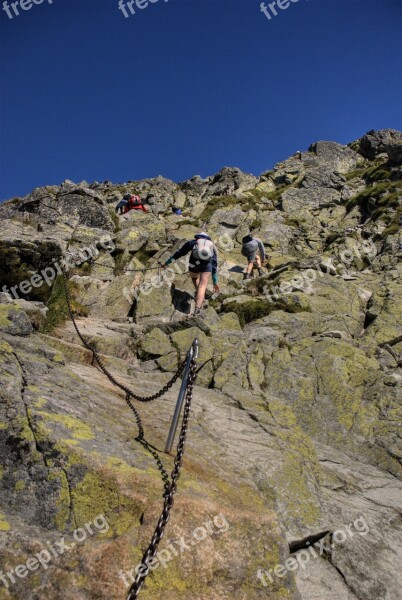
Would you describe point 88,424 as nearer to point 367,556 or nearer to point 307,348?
point 367,556

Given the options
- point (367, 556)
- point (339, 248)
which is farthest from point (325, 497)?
point (339, 248)

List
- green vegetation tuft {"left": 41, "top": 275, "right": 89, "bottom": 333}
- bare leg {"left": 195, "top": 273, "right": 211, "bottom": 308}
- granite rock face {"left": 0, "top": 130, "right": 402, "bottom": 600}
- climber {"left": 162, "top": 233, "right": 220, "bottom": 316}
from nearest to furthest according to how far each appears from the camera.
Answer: granite rock face {"left": 0, "top": 130, "right": 402, "bottom": 600} < green vegetation tuft {"left": 41, "top": 275, "right": 89, "bottom": 333} < bare leg {"left": 195, "top": 273, "right": 211, "bottom": 308} < climber {"left": 162, "top": 233, "right": 220, "bottom": 316}

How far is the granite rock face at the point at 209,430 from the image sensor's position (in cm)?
340

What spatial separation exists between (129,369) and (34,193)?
20581mm

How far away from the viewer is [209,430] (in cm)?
616

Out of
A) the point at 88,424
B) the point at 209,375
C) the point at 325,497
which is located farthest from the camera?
the point at 209,375

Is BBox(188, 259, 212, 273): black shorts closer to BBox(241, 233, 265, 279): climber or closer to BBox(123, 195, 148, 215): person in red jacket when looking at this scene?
BBox(241, 233, 265, 279): climber

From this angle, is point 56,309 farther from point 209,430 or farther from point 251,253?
point 251,253

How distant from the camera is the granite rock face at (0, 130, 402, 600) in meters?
3.40

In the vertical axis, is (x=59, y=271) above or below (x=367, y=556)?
above

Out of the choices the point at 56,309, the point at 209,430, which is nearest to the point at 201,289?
the point at 56,309

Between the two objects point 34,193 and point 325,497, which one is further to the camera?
point 34,193

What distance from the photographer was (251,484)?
15.5 feet

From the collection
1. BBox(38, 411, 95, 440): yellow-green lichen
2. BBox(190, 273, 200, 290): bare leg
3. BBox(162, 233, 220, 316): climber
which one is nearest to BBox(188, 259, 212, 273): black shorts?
BBox(162, 233, 220, 316): climber
